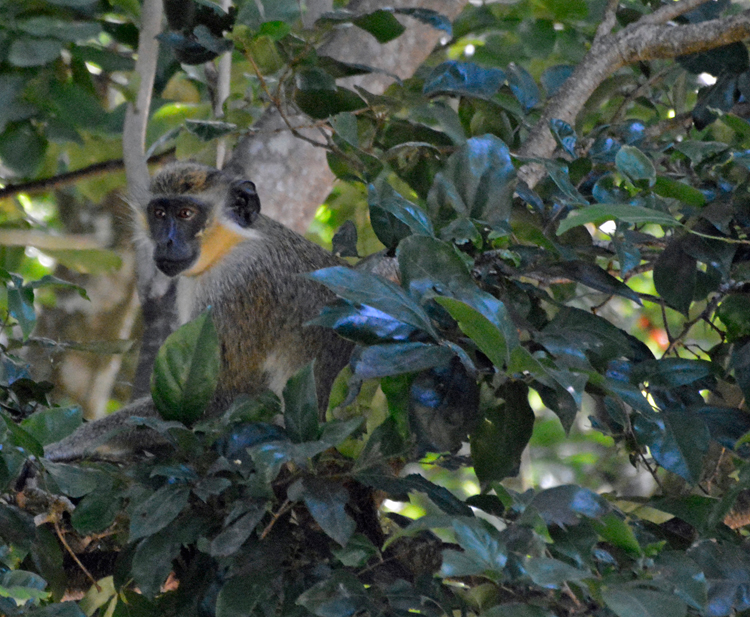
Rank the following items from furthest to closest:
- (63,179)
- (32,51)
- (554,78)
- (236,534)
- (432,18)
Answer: (63,179)
(32,51)
(554,78)
(432,18)
(236,534)

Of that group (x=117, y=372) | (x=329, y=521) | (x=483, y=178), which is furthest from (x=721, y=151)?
(x=117, y=372)

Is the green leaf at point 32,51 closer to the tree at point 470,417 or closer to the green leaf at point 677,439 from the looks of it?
the tree at point 470,417

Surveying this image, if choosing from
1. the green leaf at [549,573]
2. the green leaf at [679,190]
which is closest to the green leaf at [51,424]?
the green leaf at [549,573]

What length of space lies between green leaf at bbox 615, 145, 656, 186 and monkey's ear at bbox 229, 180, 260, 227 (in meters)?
2.10

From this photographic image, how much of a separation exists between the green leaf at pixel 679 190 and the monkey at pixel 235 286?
1.68m

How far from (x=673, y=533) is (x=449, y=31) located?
6.26 ft

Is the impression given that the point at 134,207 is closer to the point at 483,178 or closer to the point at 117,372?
the point at 117,372

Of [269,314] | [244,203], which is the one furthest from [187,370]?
[244,203]

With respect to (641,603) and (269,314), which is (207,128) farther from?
(641,603)

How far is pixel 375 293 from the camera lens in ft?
5.57

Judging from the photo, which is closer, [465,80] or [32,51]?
[465,80]

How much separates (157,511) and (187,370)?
0.35 metres

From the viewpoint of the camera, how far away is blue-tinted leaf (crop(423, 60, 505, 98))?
2.91 meters

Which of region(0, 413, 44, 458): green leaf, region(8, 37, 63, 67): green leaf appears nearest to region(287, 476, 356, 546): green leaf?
region(0, 413, 44, 458): green leaf
